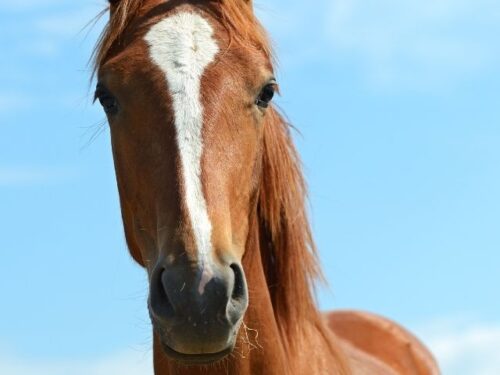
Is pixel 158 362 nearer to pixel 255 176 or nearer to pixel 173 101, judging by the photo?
pixel 255 176

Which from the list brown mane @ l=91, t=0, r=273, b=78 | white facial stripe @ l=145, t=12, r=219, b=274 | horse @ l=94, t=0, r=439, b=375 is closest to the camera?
horse @ l=94, t=0, r=439, b=375

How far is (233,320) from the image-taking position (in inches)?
155

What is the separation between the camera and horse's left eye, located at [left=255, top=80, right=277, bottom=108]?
472 centimetres

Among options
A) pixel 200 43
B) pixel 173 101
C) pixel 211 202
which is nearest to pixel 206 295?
pixel 211 202

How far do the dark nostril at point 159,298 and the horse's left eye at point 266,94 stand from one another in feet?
3.71

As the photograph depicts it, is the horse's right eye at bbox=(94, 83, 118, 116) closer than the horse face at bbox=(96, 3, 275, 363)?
No

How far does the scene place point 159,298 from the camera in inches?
155

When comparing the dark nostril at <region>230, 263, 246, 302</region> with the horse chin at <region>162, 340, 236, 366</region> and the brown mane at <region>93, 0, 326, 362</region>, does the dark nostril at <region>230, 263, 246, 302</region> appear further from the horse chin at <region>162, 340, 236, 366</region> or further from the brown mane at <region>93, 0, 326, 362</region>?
the brown mane at <region>93, 0, 326, 362</region>

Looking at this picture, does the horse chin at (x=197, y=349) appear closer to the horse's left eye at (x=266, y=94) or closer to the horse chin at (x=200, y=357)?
the horse chin at (x=200, y=357)

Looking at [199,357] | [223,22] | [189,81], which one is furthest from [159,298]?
[223,22]

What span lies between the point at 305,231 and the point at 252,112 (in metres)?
0.94

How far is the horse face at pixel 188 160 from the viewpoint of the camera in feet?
12.8

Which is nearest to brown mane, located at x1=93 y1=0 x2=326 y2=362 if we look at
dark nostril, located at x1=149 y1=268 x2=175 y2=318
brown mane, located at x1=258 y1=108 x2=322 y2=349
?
brown mane, located at x1=258 y1=108 x2=322 y2=349

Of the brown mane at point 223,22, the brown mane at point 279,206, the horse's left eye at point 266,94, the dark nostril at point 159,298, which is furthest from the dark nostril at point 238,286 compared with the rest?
the brown mane at point 223,22
